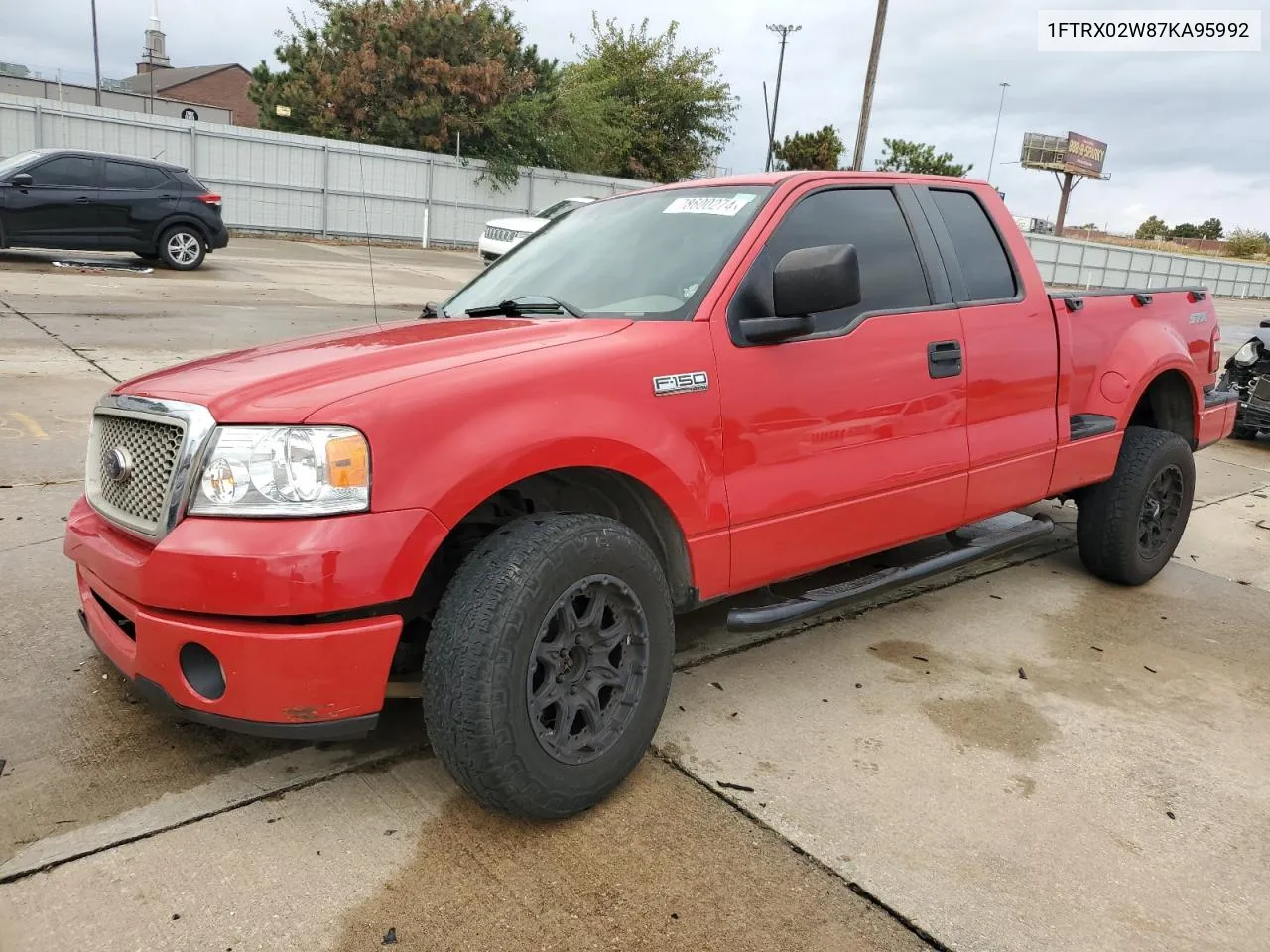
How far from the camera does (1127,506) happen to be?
179 inches

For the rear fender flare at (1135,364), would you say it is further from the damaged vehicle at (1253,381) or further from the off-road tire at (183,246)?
the off-road tire at (183,246)

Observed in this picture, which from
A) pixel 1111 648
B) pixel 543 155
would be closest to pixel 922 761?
pixel 1111 648

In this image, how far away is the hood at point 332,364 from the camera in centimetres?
237

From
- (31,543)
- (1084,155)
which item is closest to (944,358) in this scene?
(31,543)

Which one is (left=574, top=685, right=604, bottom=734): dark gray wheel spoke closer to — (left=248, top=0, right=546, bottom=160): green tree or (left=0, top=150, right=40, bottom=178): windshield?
(left=0, top=150, right=40, bottom=178): windshield

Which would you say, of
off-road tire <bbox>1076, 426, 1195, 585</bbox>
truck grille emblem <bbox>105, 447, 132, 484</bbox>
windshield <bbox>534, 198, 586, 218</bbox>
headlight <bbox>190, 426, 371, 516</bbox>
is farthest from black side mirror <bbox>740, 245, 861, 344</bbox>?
off-road tire <bbox>1076, 426, 1195, 585</bbox>

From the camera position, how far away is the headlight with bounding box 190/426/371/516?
2.25 meters

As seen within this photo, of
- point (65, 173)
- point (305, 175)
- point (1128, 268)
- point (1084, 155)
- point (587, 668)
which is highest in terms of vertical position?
point (1084, 155)

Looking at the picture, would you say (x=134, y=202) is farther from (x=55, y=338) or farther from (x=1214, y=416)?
(x=1214, y=416)

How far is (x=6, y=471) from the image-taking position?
5.35m

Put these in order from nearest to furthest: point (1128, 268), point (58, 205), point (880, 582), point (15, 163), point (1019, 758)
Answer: point (1019, 758) < point (880, 582) < point (15, 163) < point (58, 205) < point (1128, 268)

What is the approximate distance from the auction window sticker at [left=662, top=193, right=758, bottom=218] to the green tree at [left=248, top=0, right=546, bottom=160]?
2868 centimetres

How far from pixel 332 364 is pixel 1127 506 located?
365 cm

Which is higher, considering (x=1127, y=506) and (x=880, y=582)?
(x=1127, y=506)
